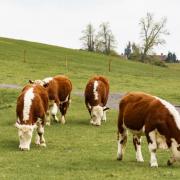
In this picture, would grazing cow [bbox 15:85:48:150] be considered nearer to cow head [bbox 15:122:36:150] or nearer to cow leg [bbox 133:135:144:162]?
cow head [bbox 15:122:36:150]

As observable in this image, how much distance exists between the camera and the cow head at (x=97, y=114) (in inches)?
839

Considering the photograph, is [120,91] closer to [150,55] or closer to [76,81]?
[76,81]

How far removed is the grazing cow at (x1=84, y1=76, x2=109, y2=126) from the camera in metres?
21.5

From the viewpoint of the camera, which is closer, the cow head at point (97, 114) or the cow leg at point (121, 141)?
the cow leg at point (121, 141)

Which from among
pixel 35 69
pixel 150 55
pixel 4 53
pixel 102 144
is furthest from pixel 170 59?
pixel 102 144

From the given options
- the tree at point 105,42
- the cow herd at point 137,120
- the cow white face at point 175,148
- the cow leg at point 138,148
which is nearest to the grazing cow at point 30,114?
the cow herd at point 137,120

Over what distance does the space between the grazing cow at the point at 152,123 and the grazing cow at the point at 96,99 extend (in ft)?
26.8

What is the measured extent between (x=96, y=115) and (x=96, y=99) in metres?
0.74

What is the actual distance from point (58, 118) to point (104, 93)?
84.1 inches

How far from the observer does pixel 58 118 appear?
75.5 feet

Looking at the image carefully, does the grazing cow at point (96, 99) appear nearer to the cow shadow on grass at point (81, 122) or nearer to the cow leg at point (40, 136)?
the cow shadow on grass at point (81, 122)

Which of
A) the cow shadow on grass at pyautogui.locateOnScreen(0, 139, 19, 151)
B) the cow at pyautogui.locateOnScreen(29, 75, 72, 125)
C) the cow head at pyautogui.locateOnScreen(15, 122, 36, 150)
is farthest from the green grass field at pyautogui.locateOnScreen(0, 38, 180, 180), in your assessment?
the cow at pyautogui.locateOnScreen(29, 75, 72, 125)

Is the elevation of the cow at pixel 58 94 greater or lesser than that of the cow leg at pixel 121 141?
greater

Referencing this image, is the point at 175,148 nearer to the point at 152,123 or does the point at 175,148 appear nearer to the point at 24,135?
the point at 152,123
